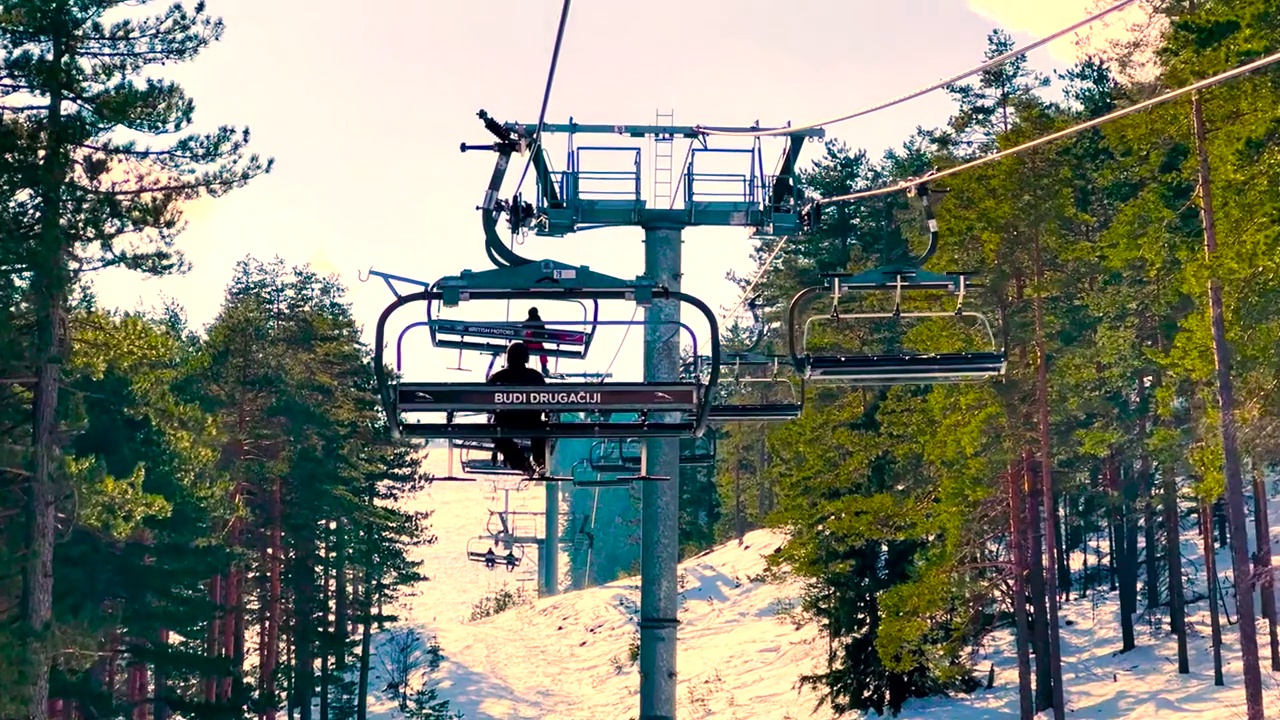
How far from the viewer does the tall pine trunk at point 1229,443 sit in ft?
83.0

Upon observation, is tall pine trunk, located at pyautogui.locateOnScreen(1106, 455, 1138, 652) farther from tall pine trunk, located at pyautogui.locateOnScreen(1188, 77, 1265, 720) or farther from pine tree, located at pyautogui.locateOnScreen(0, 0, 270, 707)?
pine tree, located at pyautogui.locateOnScreen(0, 0, 270, 707)

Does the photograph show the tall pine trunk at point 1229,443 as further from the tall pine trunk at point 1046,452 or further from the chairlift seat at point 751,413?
the chairlift seat at point 751,413

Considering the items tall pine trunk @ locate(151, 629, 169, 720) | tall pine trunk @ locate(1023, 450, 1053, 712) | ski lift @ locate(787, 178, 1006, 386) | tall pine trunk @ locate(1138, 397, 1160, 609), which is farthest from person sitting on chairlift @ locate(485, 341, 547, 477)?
tall pine trunk @ locate(1138, 397, 1160, 609)

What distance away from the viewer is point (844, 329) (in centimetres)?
3762

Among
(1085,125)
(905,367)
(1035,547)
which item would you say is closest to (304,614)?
(1035,547)

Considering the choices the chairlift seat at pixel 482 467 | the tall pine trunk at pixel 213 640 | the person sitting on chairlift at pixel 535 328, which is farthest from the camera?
the tall pine trunk at pixel 213 640

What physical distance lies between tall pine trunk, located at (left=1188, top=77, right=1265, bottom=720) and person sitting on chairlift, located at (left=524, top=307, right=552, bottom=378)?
54.2 ft

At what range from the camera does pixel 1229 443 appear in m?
25.8

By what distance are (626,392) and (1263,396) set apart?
1870cm

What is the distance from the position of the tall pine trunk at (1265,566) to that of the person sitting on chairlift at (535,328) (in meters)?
18.2

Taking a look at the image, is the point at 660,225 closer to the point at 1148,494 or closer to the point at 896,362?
the point at 896,362

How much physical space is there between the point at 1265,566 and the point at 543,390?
837 inches


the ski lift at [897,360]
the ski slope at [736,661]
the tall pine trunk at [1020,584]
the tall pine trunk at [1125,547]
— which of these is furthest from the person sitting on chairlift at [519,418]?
the tall pine trunk at [1125,547]

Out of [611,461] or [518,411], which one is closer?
[518,411]
